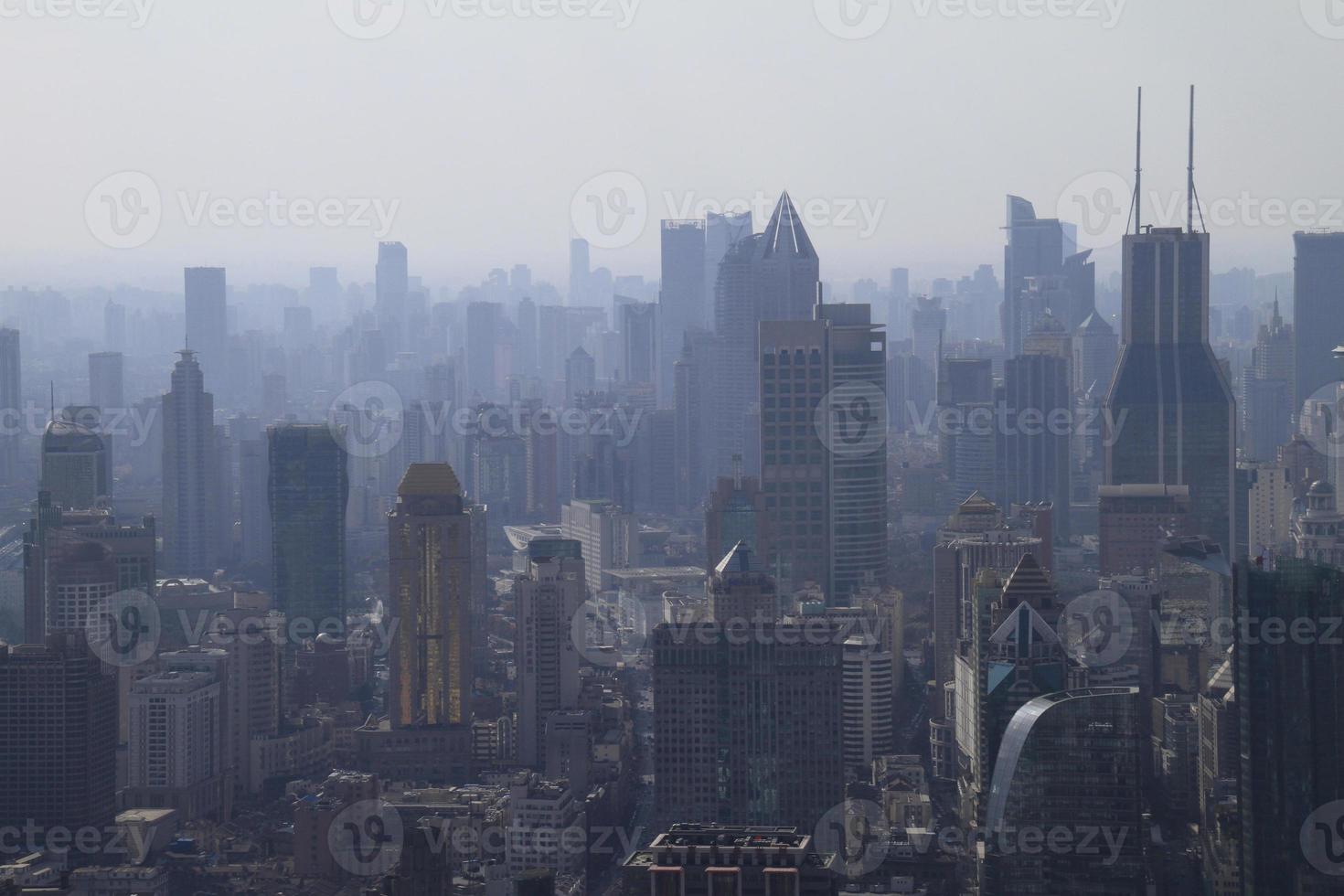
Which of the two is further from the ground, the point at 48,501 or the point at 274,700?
the point at 48,501

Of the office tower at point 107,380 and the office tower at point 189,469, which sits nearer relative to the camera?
the office tower at point 189,469

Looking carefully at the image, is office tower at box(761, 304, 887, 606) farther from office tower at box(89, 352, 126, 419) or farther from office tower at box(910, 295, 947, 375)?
office tower at box(910, 295, 947, 375)

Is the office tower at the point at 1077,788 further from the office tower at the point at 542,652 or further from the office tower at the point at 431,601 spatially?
the office tower at the point at 431,601

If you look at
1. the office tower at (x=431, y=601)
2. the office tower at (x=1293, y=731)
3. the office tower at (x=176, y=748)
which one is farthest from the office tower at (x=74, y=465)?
the office tower at (x=1293, y=731)

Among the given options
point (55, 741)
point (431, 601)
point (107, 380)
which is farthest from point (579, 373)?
point (55, 741)

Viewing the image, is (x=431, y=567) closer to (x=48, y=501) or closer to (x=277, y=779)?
(x=277, y=779)

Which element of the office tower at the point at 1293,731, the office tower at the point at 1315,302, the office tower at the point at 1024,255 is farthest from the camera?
the office tower at the point at 1024,255

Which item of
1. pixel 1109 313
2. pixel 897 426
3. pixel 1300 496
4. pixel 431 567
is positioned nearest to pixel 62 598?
pixel 431 567
